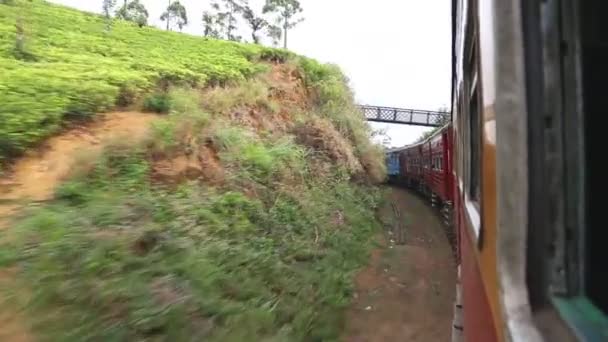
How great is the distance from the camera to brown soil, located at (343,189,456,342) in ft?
25.8

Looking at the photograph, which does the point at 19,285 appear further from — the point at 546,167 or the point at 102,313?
the point at 546,167

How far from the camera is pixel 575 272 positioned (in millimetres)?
997

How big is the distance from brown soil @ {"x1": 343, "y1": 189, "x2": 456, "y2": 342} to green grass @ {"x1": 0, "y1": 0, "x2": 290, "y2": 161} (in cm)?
484

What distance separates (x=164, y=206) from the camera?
578cm

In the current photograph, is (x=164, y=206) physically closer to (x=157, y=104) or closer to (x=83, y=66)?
(x=157, y=104)

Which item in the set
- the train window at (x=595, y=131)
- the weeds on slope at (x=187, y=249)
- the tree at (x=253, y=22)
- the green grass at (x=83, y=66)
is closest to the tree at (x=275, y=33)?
the tree at (x=253, y=22)

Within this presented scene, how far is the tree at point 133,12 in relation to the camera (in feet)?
80.8

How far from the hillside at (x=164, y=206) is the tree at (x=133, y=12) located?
455 inches

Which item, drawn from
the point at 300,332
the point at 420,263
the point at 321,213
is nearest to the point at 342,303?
the point at 300,332

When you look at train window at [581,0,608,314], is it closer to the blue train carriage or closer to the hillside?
the hillside

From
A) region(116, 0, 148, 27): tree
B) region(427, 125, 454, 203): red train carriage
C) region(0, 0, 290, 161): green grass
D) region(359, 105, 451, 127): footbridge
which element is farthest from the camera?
region(359, 105, 451, 127): footbridge

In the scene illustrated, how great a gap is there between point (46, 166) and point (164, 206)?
1.33 m

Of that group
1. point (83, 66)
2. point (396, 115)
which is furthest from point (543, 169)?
point (396, 115)

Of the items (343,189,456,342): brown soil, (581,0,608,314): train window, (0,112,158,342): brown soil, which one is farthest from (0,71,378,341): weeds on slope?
(581,0,608,314): train window
